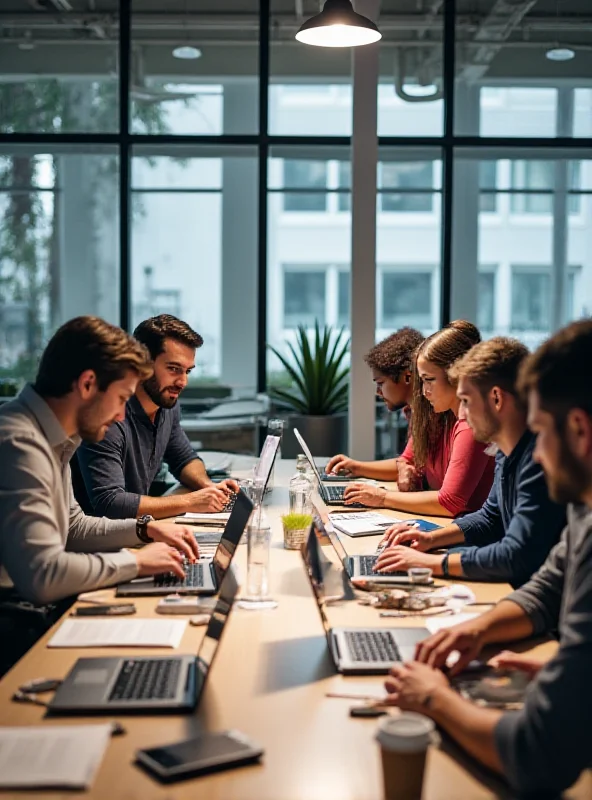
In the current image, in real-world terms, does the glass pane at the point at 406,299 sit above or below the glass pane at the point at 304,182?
below

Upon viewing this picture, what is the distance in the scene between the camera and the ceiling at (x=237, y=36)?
726 cm

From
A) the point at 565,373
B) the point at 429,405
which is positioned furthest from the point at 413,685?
the point at 429,405

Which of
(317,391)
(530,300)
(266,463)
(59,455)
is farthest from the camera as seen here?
(530,300)

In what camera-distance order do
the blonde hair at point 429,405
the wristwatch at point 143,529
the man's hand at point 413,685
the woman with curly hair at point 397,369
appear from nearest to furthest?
the man's hand at point 413,685, the wristwatch at point 143,529, the blonde hair at point 429,405, the woman with curly hair at point 397,369

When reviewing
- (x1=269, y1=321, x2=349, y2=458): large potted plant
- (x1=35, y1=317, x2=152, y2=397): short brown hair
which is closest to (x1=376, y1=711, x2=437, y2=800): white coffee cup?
(x1=35, y1=317, x2=152, y2=397): short brown hair

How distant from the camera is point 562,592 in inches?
85.6

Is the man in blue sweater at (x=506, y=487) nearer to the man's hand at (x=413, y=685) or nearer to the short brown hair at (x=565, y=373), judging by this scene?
the man's hand at (x=413, y=685)

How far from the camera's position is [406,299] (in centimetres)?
732

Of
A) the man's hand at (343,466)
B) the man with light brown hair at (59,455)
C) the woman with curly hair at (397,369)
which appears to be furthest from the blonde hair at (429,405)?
the man with light brown hair at (59,455)

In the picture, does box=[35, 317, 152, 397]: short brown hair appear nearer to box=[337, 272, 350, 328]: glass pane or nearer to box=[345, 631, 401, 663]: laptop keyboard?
box=[345, 631, 401, 663]: laptop keyboard

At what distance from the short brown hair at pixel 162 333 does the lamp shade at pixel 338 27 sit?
1.40m

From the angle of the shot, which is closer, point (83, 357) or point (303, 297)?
point (83, 357)

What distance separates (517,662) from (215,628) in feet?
2.03

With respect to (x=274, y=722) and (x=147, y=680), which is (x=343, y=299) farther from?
(x=274, y=722)
